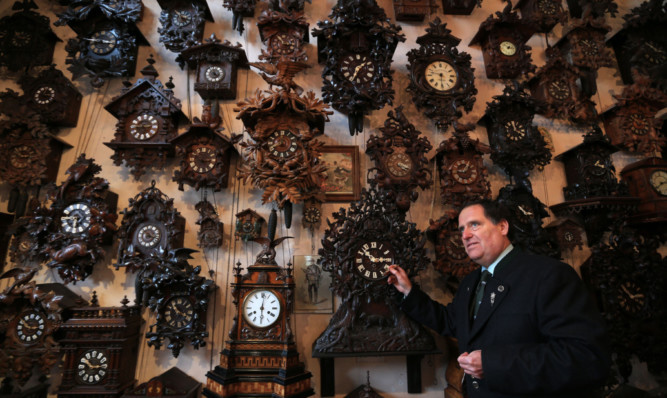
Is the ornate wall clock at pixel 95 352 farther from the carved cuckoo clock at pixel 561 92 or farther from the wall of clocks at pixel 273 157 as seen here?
the carved cuckoo clock at pixel 561 92

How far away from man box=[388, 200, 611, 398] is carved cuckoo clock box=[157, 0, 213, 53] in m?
3.26

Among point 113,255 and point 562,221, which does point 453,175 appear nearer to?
point 562,221

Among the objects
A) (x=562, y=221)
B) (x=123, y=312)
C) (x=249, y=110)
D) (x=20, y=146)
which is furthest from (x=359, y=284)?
(x=20, y=146)

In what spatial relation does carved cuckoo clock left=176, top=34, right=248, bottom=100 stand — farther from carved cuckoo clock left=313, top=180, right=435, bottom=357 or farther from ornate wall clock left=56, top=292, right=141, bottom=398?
ornate wall clock left=56, top=292, right=141, bottom=398

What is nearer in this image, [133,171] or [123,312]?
[123,312]

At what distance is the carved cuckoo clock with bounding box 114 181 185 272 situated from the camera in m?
2.92

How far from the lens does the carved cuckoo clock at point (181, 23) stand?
3465 mm

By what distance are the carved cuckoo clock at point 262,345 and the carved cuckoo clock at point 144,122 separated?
1.46 m

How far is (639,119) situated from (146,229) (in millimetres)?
5181

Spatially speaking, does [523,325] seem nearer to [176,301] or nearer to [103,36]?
[176,301]

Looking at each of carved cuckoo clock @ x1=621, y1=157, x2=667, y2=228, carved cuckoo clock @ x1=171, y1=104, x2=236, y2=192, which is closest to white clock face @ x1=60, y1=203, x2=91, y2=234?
carved cuckoo clock @ x1=171, y1=104, x2=236, y2=192

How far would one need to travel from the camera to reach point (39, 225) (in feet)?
9.64

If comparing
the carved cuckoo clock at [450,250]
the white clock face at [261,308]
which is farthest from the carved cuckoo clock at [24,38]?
the carved cuckoo clock at [450,250]

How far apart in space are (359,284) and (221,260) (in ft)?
4.53
